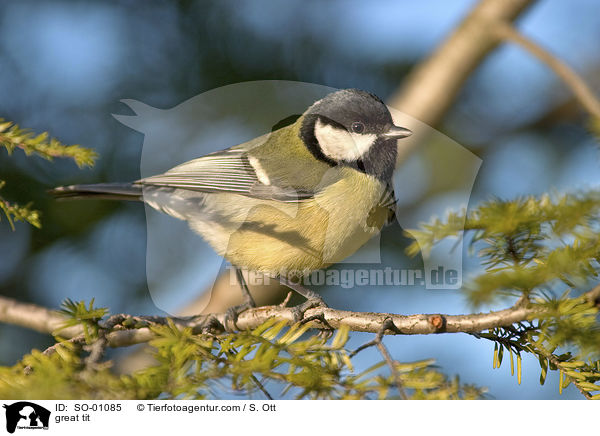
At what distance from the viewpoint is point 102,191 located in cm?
102

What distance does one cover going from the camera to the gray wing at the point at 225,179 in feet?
3.80

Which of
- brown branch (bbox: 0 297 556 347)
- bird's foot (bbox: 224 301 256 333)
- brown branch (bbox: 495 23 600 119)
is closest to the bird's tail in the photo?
brown branch (bbox: 0 297 556 347)

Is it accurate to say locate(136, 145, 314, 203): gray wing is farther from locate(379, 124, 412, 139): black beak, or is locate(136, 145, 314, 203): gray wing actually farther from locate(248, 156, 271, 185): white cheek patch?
locate(379, 124, 412, 139): black beak

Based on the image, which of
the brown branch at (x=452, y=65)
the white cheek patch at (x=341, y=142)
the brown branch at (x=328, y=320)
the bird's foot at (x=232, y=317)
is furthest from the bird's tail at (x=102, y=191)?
the brown branch at (x=452, y=65)

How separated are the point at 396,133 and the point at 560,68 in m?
0.34

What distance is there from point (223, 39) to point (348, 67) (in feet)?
1.06

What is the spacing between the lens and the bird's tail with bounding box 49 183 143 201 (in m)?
0.97

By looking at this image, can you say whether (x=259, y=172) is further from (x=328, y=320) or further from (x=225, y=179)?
(x=328, y=320)

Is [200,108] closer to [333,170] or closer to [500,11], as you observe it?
[333,170]

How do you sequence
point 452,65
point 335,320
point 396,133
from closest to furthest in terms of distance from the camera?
point 335,320 < point 396,133 < point 452,65
